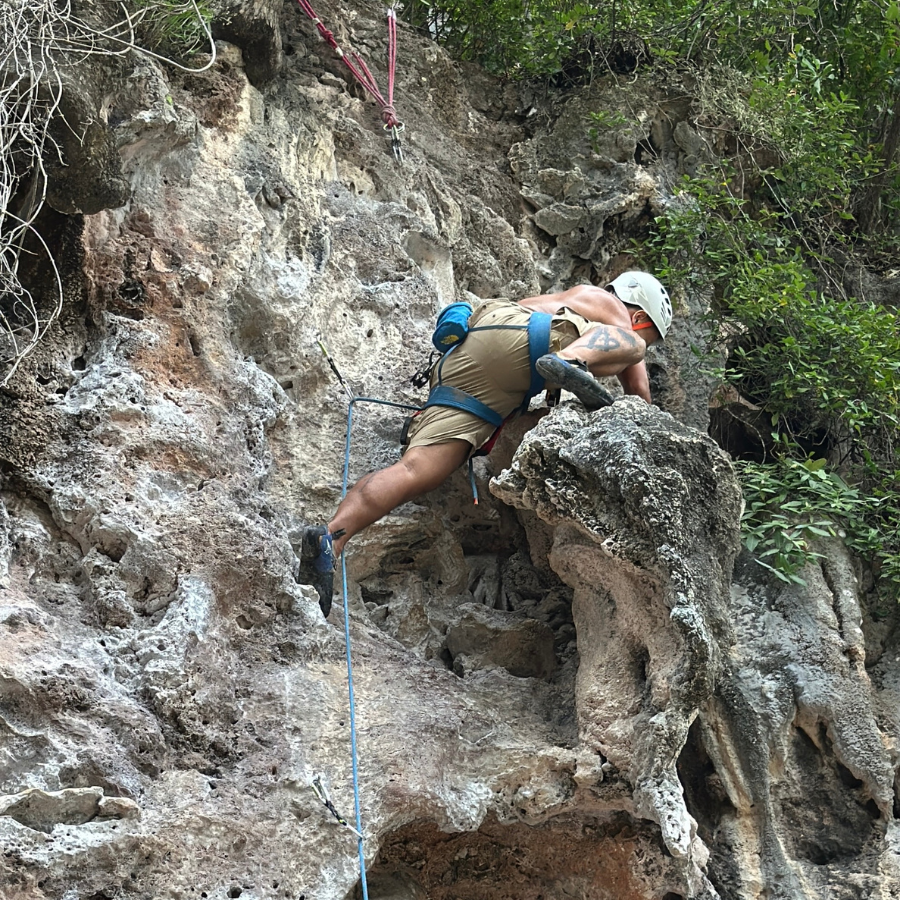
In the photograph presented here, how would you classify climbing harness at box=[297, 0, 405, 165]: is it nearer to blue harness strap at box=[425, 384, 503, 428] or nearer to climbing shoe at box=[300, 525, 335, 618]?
blue harness strap at box=[425, 384, 503, 428]

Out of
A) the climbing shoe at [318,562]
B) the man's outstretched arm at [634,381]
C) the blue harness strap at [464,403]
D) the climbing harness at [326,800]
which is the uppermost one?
the blue harness strap at [464,403]

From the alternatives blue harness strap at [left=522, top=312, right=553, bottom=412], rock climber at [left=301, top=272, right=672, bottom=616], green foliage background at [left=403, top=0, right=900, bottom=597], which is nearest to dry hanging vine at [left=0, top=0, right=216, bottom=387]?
rock climber at [left=301, top=272, right=672, bottom=616]

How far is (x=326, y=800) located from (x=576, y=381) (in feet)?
5.35

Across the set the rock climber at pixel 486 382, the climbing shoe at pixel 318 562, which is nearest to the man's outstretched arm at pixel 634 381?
the rock climber at pixel 486 382

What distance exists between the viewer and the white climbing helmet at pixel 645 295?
15.4 ft

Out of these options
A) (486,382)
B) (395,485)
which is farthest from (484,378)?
(395,485)

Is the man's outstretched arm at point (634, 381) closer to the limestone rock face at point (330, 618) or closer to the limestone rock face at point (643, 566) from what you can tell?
the limestone rock face at point (330, 618)

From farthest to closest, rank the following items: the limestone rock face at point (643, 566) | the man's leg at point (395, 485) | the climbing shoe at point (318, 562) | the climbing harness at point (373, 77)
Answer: the climbing harness at point (373, 77) < the man's leg at point (395, 485) < the climbing shoe at point (318, 562) < the limestone rock face at point (643, 566)

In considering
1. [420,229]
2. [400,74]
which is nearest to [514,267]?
[420,229]

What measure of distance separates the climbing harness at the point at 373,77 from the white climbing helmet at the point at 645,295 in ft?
4.15

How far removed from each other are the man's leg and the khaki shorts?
0.22ft

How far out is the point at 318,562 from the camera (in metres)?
3.70

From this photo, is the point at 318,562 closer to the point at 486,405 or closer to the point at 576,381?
the point at 486,405

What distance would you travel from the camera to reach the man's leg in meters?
3.80
